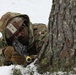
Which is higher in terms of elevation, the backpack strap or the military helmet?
the military helmet

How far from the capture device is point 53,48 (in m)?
2.90

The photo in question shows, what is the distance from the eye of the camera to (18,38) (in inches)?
140

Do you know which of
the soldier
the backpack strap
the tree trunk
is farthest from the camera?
the backpack strap

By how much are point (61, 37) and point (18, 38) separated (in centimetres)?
87

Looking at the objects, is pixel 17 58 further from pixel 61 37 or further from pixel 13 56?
pixel 61 37

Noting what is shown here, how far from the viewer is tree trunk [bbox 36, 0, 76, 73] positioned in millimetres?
2686

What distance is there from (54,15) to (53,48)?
0.28 m

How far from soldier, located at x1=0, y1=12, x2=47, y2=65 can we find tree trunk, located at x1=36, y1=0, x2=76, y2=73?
0.46 meters

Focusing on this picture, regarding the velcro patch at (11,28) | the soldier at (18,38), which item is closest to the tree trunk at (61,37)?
the soldier at (18,38)

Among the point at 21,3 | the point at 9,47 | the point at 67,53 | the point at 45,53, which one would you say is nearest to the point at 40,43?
the point at 9,47

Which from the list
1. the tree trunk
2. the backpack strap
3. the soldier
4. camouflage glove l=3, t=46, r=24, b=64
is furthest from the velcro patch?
the tree trunk

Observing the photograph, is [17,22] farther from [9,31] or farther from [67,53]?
[67,53]

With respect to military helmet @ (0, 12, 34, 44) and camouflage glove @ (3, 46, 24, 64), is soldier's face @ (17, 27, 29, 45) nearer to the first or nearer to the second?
military helmet @ (0, 12, 34, 44)

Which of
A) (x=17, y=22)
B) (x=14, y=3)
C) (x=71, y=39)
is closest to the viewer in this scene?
(x=71, y=39)
